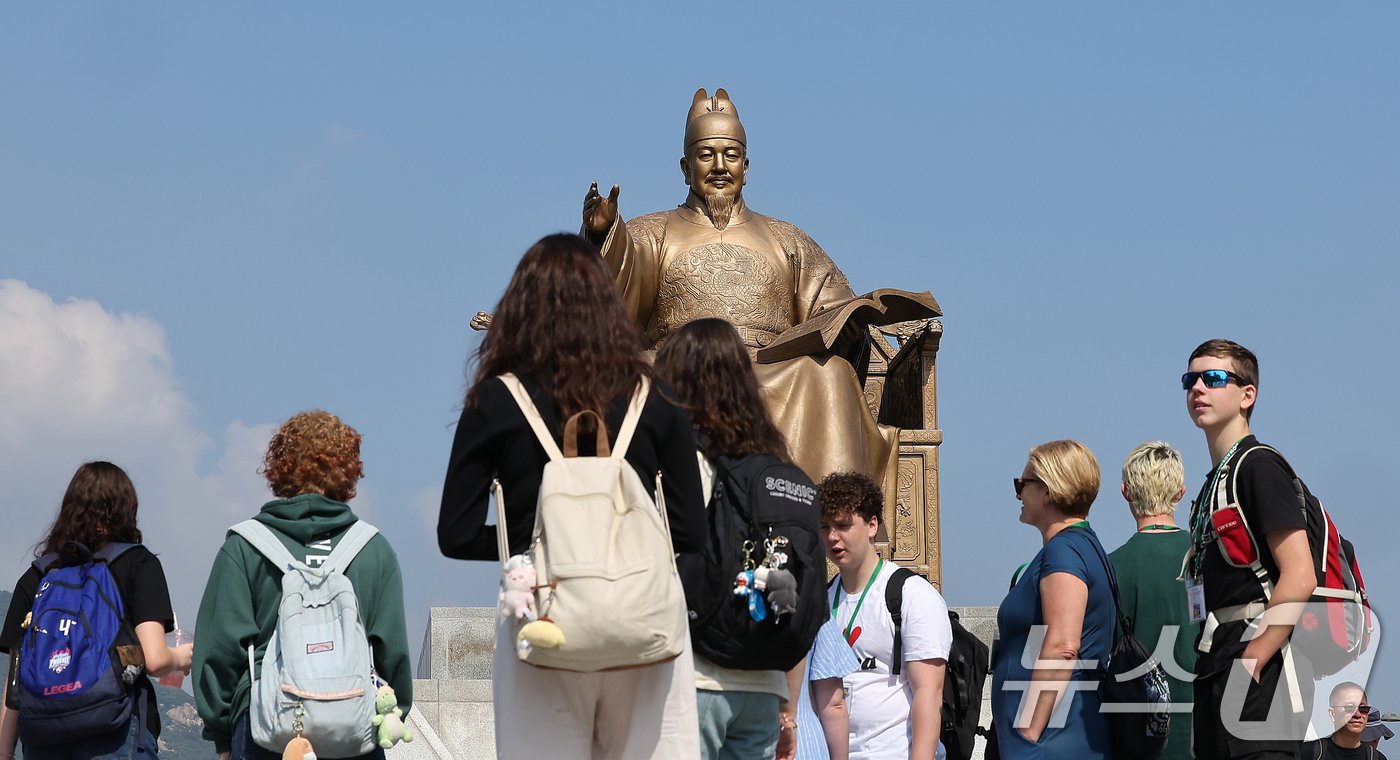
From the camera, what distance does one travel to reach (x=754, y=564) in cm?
336

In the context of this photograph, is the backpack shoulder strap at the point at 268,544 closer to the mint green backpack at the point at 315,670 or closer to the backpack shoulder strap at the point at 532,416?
the mint green backpack at the point at 315,670

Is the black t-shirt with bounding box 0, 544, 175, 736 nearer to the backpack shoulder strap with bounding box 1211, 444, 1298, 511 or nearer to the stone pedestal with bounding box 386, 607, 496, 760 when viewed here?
the stone pedestal with bounding box 386, 607, 496, 760

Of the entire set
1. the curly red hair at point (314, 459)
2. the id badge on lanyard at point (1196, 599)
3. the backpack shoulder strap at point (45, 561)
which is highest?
the curly red hair at point (314, 459)

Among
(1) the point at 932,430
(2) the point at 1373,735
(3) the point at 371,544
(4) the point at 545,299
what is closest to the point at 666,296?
(1) the point at 932,430

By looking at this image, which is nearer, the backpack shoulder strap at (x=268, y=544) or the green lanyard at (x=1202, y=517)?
the backpack shoulder strap at (x=268, y=544)

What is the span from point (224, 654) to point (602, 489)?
1250mm

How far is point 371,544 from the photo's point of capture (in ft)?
12.6

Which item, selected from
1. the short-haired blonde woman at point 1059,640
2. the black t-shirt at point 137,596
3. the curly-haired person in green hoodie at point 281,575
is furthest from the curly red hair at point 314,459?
the short-haired blonde woman at point 1059,640

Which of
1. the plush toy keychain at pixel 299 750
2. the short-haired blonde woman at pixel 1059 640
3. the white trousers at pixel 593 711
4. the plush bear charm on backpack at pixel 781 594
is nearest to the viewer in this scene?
the white trousers at pixel 593 711

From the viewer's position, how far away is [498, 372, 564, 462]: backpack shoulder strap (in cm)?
295

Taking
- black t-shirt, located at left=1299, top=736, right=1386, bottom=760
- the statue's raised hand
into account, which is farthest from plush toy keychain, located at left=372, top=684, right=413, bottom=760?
the statue's raised hand

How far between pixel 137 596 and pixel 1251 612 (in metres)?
2.62

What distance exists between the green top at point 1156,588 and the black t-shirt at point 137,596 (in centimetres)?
239

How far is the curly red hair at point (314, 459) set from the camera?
12.7 ft
